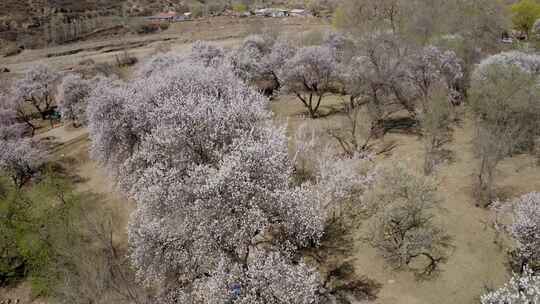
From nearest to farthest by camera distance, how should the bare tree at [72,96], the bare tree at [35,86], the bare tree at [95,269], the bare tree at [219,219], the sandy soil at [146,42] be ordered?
the bare tree at [219,219]
the bare tree at [95,269]
the bare tree at [72,96]
the bare tree at [35,86]
the sandy soil at [146,42]

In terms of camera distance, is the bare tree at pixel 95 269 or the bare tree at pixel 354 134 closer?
the bare tree at pixel 95 269

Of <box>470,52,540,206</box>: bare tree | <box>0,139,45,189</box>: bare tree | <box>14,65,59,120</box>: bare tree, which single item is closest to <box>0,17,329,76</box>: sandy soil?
<box>14,65,59,120</box>: bare tree

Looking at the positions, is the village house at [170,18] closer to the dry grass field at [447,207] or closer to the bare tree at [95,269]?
the dry grass field at [447,207]

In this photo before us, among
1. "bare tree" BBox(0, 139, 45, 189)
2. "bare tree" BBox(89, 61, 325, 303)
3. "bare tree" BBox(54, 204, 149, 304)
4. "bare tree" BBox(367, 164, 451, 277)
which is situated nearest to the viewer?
"bare tree" BBox(89, 61, 325, 303)

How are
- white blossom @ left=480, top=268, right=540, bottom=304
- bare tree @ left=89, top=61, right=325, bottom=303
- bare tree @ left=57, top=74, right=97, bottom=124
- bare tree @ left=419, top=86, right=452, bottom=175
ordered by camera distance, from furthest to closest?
1. bare tree @ left=57, top=74, right=97, bottom=124
2. bare tree @ left=419, top=86, right=452, bottom=175
3. bare tree @ left=89, top=61, right=325, bottom=303
4. white blossom @ left=480, top=268, right=540, bottom=304

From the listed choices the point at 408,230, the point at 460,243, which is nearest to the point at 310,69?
the point at 408,230

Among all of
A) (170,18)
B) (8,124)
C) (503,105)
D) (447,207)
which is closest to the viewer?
(447,207)

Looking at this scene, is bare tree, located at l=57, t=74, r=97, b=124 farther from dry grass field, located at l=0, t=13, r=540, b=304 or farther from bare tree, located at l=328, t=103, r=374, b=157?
bare tree, located at l=328, t=103, r=374, b=157

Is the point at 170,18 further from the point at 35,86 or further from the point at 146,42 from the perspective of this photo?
the point at 35,86

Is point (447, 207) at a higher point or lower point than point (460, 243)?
higher

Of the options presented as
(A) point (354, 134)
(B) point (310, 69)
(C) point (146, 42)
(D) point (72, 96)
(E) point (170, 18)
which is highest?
(E) point (170, 18)

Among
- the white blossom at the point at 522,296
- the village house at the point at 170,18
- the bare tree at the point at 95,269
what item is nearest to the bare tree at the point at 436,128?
the white blossom at the point at 522,296

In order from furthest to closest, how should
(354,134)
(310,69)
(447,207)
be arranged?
(310,69), (354,134), (447,207)
